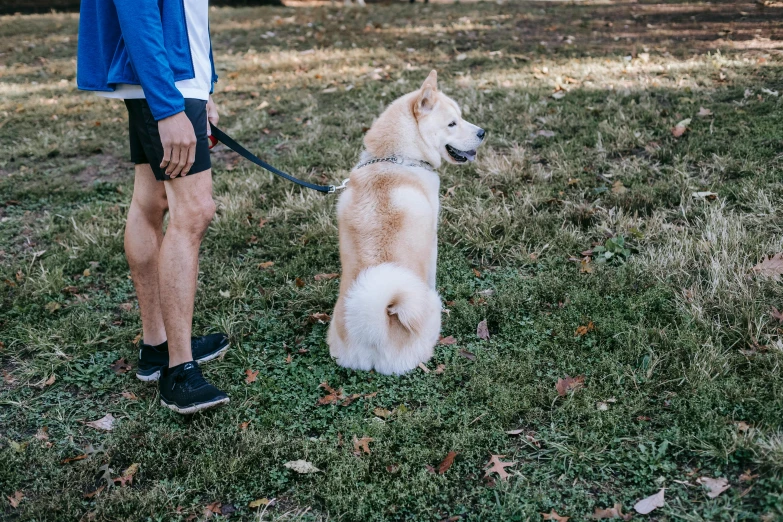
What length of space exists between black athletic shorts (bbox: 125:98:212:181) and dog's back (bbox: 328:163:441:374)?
0.86 meters

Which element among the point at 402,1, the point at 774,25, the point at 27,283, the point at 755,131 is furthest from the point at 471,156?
the point at 402,1

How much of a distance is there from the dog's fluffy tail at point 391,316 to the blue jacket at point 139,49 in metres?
1.15

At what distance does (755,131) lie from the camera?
4809 millimetres

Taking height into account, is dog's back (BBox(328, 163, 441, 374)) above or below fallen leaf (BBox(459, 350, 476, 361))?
above

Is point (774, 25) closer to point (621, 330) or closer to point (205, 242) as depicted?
point (621, 330)

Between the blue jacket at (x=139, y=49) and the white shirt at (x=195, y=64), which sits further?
the white shirt at (x=195, y=64)

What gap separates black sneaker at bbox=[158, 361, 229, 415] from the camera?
9.18 ft

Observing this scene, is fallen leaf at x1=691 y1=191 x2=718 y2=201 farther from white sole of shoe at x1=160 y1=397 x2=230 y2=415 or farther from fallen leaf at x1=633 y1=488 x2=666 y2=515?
white sole of shoe at x1=160 y1=397 x2=230 y2=415

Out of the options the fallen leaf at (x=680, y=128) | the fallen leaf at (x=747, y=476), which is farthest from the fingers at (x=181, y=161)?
the fallen leaf at (x=680, y=128)

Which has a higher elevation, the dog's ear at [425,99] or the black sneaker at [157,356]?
the dog's ear at [425,99]

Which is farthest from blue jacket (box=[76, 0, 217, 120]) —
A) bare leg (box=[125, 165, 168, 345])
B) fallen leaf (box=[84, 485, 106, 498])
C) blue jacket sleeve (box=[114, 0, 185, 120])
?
fallen leaf (box=[84, 485, 106, 498])

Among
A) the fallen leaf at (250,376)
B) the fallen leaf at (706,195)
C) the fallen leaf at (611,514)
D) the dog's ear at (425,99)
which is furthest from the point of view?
the fallen leaf at (706,195)

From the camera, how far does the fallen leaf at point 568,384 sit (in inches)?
112

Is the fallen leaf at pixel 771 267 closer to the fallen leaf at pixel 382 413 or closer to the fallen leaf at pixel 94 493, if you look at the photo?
the fallen leaf at pixel 382 413
